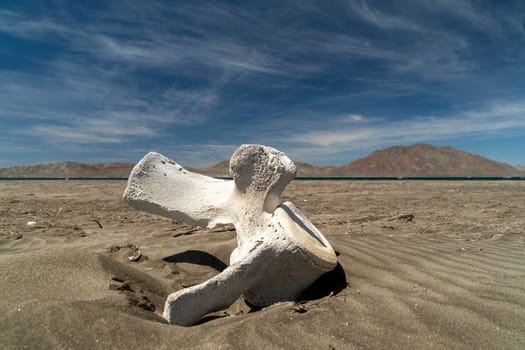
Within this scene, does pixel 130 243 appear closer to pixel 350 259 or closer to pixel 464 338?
pixel 350 259

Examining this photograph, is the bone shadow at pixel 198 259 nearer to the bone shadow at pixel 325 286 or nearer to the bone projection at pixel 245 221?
the bone projection at pixel 245 221

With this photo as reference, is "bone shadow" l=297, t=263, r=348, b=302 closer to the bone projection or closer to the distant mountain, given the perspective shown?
the bone projection

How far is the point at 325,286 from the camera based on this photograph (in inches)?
111

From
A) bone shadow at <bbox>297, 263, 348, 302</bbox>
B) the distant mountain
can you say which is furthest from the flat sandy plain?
the distant mountain

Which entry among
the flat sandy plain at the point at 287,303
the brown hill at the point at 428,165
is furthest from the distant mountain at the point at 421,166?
the flat sandy plain at the point at 287,303

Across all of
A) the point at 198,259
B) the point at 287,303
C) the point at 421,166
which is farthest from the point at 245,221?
the point at 421,166

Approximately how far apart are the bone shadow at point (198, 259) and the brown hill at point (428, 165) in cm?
11544

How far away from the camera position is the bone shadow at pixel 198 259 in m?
3.73

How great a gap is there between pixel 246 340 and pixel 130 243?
333 centimetres

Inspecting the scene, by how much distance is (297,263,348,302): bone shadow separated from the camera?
2.66 metres

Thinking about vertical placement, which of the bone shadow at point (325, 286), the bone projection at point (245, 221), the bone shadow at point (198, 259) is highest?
the bone projection at point (245, 221)

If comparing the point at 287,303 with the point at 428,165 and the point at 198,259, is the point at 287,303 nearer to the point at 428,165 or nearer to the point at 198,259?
the point at 198,259

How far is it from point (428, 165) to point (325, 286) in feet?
466

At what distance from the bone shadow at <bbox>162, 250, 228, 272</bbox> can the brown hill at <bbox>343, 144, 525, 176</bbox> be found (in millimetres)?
115440
